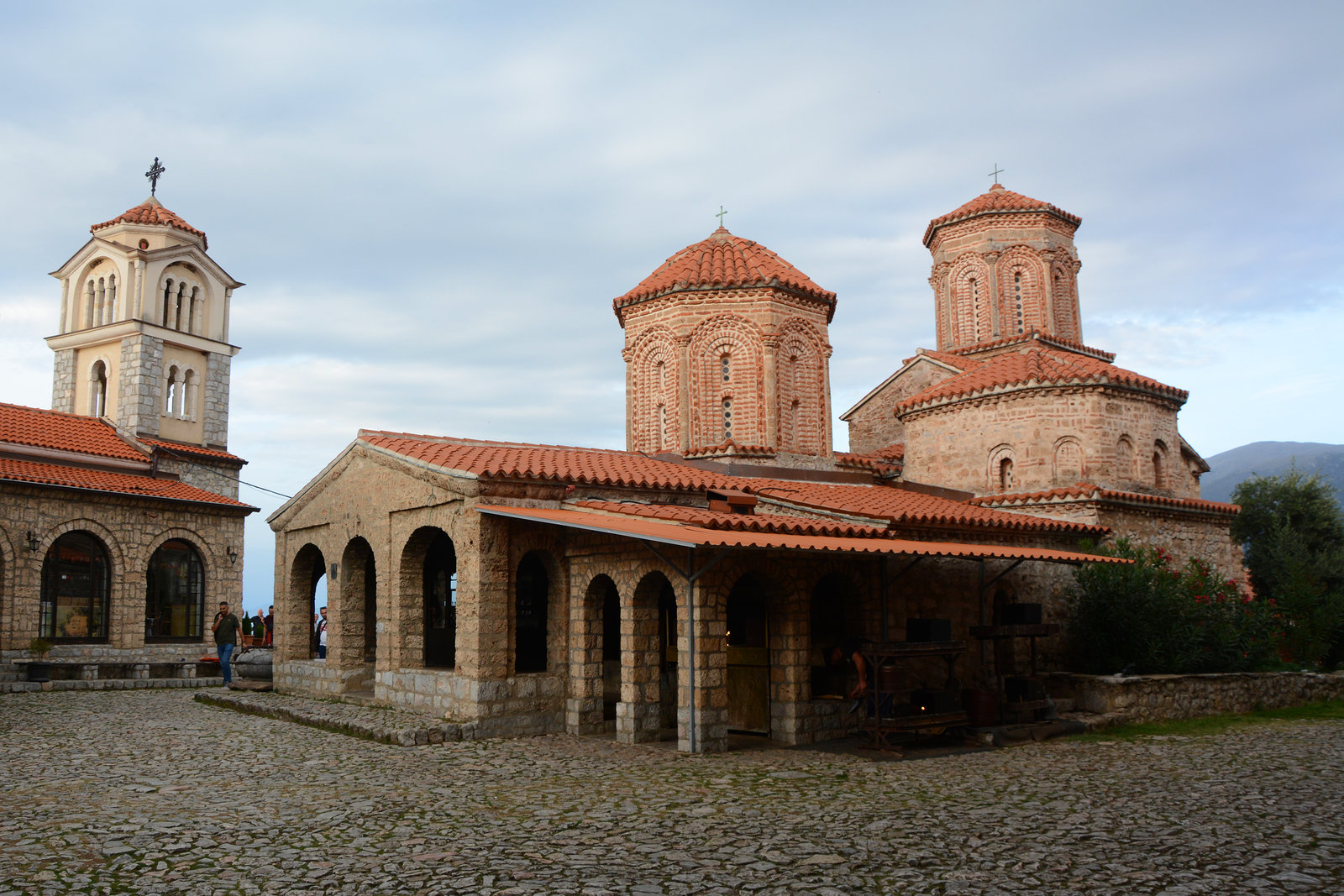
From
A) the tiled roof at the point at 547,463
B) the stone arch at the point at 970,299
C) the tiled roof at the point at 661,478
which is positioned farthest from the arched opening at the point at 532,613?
the stone arch at the point at 970,299

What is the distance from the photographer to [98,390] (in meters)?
25.8

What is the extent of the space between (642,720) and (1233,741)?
680 cm

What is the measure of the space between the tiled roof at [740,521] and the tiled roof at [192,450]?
1493 centimetres

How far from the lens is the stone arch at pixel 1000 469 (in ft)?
55.7

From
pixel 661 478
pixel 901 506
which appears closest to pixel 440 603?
pixel 661 478

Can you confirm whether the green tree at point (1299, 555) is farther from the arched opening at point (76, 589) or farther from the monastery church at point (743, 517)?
the arched opening at point (76, 589)

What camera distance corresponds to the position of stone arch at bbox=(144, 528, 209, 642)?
20359 millimetres

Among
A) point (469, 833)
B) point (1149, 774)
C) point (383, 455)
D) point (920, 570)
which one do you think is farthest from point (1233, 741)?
point (383, 455)

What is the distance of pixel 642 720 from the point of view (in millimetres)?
10945

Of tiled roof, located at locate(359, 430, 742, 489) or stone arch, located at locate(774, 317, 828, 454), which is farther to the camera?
stone arch, located at locate(774, 317, 828, 454)

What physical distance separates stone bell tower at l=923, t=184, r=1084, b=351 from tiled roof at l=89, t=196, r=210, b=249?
1967 centimetres

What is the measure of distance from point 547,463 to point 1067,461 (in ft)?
29.5

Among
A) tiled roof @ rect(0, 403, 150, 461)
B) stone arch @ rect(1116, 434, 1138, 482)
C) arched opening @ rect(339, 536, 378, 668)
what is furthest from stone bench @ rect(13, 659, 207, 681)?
stone arch @ rect(1116, 434, 1138, 482)

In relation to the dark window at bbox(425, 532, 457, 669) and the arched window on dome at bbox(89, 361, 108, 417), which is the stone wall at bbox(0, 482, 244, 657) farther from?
the dark window at bbox(425, 532, 457, 669)
